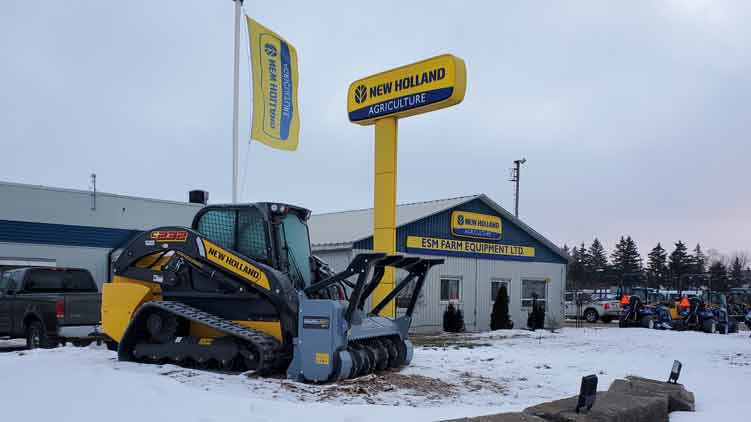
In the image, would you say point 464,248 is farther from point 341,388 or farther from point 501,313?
point 341,388

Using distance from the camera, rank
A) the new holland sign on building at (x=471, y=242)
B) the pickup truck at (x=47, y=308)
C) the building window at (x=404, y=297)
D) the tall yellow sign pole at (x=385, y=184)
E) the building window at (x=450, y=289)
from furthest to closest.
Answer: the building window at (x=450, y=289) < the new holland sign on building at (x=471, y=242) < the building window at (x=404, y=297) < the tall yellow sign pole at (x=385, y=184) < the pickup truck at (x=47, y=308)

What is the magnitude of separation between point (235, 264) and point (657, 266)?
87731 mm

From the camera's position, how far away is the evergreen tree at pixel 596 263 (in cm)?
9426

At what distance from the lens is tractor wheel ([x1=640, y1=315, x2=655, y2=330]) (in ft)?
94.2

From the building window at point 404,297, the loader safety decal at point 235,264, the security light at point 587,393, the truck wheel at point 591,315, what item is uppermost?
the loader safety decal at point 235,264

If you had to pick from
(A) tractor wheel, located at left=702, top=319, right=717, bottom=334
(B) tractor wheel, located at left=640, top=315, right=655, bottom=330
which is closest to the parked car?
(B) tractor wheel, located at left=640, top=315, right=655, bottom=330

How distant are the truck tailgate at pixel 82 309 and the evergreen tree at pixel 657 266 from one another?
83267 mm

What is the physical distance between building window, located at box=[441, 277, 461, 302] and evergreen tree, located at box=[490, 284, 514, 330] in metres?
1.43

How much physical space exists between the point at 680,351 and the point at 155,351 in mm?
12994

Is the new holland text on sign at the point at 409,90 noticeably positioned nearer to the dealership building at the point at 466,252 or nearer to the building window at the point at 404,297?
the dealership building at the point at 466,252

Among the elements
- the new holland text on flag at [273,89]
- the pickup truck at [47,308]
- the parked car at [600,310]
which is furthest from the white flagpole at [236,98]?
the parked car at [600,310]

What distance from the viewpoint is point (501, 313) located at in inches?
1045

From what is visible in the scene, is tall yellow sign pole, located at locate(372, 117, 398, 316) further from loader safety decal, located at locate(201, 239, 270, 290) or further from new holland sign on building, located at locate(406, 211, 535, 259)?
new holland sign on building, located at locate(406, 211, 535, 259)

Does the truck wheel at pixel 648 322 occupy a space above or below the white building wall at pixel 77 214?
below
